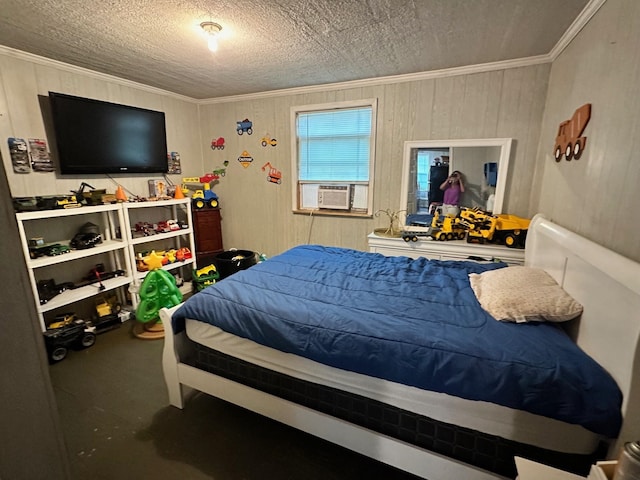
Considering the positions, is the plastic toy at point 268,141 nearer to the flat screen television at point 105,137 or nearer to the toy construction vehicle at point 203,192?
the toy construction vehicle at point 203,192

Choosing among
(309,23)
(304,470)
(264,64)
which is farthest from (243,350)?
(264,64)

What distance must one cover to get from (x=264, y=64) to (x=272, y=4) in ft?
3.22

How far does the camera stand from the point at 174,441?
1669 mm

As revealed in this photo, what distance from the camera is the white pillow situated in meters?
1.38

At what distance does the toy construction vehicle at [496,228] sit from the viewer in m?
2.51

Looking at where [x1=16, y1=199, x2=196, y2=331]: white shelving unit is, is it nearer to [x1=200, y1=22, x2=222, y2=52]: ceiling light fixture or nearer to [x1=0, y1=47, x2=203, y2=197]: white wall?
[x1=0, y1=47, x2=203, y2=197]: white wall

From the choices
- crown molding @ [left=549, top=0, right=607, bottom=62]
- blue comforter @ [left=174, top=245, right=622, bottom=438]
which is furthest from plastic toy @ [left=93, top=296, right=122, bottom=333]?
crown molding @ [left=549, top=0, right=607, bottom=62]

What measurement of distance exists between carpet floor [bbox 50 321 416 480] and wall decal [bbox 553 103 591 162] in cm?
203

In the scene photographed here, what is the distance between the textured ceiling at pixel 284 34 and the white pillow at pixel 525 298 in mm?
1555

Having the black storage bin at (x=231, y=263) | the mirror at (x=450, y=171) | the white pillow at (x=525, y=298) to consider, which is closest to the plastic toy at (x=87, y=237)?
the black storage bin at (x=231, y=263)

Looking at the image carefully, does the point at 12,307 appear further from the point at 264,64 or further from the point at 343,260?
the point at 264,64

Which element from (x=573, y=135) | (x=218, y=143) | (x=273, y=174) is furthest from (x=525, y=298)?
(x=218, y=143)

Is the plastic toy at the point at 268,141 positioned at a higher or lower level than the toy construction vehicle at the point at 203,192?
higher

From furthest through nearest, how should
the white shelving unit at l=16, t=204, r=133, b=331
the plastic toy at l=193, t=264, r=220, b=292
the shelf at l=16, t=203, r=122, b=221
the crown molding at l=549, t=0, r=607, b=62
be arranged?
the plastic toy at l=193, t=264, r=220, b=292 < the white shelving unit at l=16, t=204, r=133, b=331 < the shelf at l=16, t=203, r=122, b=221 < the crown molding at l=549, t=0, r=607, b=62
